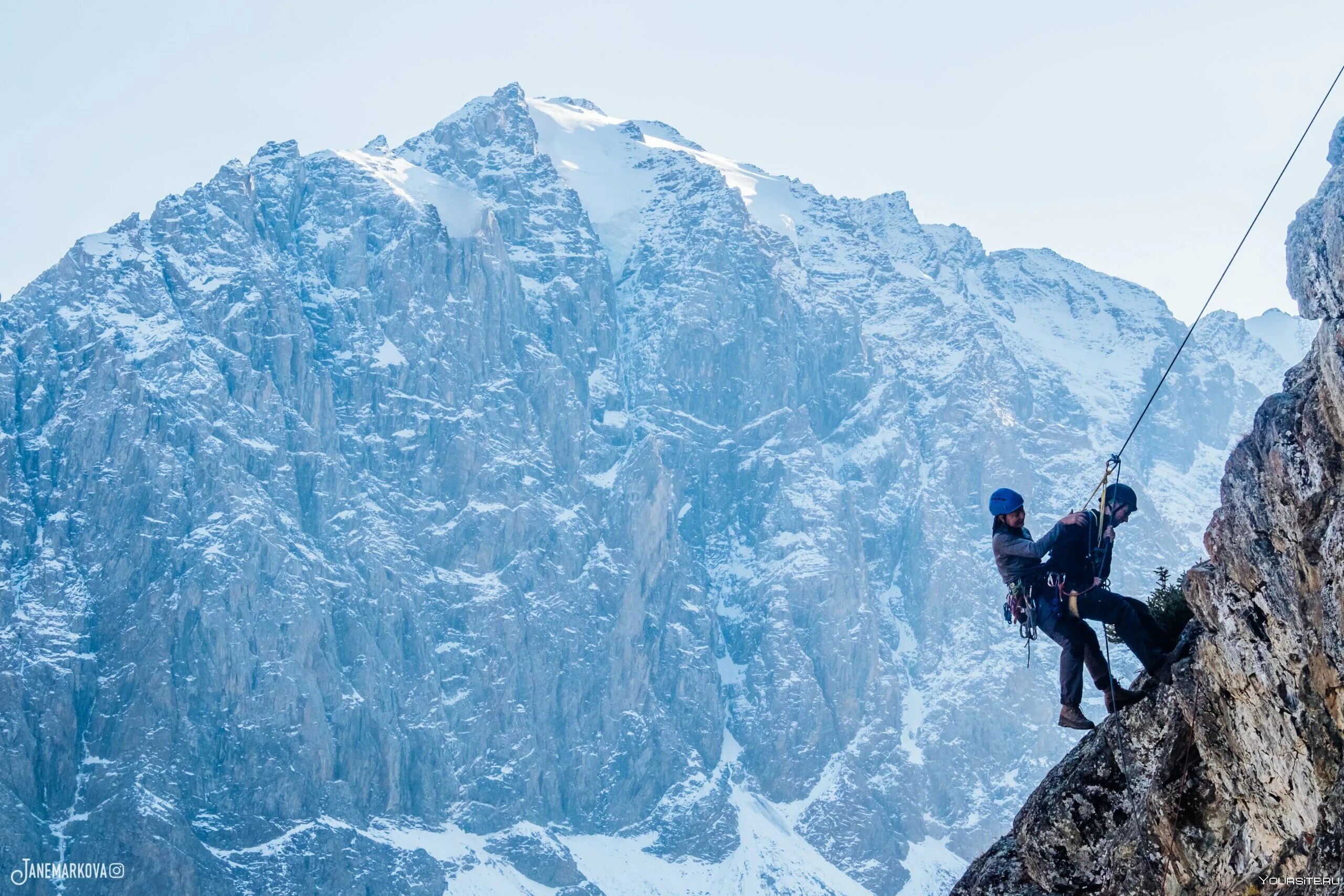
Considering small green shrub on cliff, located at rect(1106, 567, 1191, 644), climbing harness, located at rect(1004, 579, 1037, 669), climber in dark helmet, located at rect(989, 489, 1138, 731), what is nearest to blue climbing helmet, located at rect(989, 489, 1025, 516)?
climber in dark helmet, located at rect(989, 489, 1138, 731)

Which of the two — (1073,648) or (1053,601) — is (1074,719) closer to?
(1073,648)

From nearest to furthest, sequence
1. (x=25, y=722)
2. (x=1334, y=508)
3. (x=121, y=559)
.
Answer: (x=1334, y=508), (x=25, y=722), (x=121, y=559)

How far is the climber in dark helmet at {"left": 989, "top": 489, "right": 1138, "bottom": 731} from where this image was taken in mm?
15094

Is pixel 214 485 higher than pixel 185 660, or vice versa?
pixel 214 485

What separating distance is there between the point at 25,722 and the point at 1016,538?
18156 cm

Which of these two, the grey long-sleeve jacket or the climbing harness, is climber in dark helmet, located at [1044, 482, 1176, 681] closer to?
the grey long-sleeve jacket

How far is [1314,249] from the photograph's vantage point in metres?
14.7

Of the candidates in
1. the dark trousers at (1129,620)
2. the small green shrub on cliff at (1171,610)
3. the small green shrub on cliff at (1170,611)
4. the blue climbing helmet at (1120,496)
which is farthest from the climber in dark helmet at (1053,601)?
the small green shrub on cliff at (1171,610)

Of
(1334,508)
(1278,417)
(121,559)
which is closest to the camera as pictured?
(1334,508)

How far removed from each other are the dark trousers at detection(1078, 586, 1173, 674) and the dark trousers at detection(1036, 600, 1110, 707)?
0.17 meters

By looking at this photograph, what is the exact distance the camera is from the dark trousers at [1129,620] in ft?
47.9

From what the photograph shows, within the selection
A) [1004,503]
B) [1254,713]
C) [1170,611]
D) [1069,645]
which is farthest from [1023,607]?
[1254,713]

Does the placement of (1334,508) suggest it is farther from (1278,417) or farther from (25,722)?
(25,722)

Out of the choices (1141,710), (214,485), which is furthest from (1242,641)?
(214,485)
